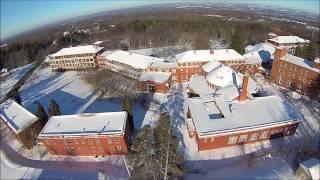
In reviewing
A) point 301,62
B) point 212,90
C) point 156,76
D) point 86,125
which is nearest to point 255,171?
point 212,90

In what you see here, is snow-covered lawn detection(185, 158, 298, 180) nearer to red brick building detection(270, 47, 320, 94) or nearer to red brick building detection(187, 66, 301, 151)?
red brick building detection(187, 66, 301, 151)

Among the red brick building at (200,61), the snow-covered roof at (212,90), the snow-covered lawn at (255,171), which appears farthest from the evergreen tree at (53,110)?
the red brick building at (200,61)

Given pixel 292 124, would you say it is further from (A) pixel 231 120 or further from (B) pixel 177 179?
(B) pixel 177 179

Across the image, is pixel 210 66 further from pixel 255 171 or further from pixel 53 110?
pixel 53 110

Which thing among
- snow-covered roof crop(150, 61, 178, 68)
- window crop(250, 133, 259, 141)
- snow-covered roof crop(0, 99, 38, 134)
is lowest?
window crop(250, 133, 259, 141)

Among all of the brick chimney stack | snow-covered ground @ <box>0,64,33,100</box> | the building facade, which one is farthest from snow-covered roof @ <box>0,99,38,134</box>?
the brick chimney stack

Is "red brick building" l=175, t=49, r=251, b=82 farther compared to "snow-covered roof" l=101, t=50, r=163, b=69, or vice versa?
"snow-covered roof" l=101, t=50, r=163, b=69
